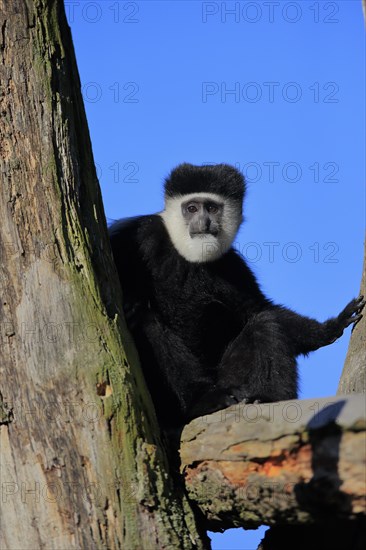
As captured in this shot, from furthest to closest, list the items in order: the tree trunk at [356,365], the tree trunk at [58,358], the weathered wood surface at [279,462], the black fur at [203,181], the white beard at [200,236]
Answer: the black fur at [203,181] → the white beard at [200,236] → the tree trunk at [356,365] → the tree trunk at [58,358] → the weathered wood surface at [279,462]

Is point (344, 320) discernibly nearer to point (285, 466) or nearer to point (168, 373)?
point (168, 373)

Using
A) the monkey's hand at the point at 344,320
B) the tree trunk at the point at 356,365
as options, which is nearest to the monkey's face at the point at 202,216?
the monkey's hand at the point at 344,320

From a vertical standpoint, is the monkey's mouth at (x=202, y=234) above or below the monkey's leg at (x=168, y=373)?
above

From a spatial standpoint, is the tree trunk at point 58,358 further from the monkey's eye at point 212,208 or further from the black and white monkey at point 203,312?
the monkey's eye at point 212,208

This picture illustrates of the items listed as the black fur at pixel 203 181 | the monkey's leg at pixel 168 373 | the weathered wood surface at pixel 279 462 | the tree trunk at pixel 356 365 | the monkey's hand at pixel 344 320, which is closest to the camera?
the weathered wood surface at pixel 279 462

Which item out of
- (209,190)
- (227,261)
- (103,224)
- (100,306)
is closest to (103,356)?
(100,306)

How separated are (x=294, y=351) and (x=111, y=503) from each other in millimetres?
2175

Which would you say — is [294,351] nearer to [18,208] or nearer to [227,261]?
[227,261]

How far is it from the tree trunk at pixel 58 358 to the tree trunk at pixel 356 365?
174 centimetres

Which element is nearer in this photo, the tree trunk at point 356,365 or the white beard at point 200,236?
the tree trunk at point 356,365

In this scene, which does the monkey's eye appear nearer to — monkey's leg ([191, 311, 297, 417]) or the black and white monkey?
the black and white monkey

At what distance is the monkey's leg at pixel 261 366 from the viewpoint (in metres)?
5.07

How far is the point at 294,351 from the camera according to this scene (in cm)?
539

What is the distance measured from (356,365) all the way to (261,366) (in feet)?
2.31
